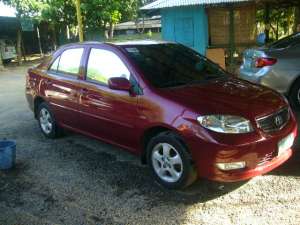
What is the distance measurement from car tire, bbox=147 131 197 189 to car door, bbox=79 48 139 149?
1.15 ft

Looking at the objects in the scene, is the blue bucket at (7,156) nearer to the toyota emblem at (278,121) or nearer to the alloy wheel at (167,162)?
the alloy wheel at (167,162)

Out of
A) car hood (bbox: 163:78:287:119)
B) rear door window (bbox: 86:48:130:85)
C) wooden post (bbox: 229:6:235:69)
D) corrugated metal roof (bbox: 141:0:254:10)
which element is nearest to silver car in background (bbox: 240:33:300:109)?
car hood (bbox: 163:78:287:119)

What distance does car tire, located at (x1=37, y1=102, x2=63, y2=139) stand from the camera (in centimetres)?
→ 668

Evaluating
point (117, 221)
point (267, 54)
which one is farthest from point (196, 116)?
point (267, 54)

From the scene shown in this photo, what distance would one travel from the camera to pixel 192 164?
4.35m

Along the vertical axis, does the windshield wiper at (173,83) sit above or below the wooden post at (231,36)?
below

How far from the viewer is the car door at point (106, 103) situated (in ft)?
16.2

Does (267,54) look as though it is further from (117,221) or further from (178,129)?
(117,221)

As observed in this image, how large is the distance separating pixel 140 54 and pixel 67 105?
4.84ft

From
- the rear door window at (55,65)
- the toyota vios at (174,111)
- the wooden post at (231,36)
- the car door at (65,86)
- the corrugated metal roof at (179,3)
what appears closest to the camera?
the toyota vios at (174,111)

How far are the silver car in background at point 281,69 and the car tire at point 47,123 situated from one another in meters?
3.58

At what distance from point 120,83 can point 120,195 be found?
125 cm

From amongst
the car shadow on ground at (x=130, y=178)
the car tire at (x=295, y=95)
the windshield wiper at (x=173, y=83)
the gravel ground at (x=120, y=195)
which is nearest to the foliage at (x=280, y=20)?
the car tire at (x=295, y=95)

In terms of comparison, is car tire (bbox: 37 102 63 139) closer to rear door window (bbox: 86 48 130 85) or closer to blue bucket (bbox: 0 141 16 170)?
blue bucket (bbox: 0 141 16 170)
